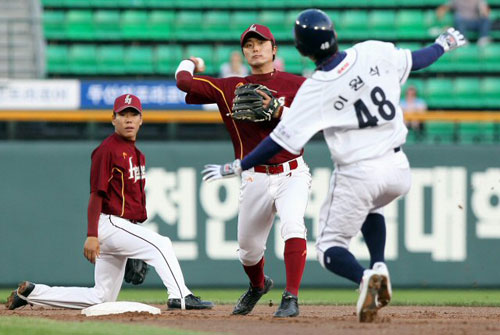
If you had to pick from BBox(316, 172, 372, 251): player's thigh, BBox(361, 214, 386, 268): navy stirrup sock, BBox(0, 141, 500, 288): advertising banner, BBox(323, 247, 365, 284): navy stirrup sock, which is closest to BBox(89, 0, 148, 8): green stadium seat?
BBox(0, 141, 500, 288): advertising banner

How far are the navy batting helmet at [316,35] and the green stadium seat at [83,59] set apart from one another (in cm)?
813

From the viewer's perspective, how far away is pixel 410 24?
13906 mm

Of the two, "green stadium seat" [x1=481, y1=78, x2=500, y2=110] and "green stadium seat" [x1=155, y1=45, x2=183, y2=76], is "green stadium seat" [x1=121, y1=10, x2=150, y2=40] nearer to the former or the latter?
"green stadium seat" [x1=155, y1=45, x2=183, y2=76]

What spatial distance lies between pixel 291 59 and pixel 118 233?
294 inches

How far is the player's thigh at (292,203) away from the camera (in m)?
6.12

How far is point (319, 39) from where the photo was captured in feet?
17.7

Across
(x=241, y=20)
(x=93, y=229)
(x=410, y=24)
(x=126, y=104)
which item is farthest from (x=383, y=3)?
(x=93, y=229)

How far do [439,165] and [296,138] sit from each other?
562 cm

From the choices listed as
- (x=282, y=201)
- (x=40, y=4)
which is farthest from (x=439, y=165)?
(x=40, y=4)

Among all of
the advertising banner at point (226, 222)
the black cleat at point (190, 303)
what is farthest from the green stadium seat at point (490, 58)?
the black cleat at point (190, 303)

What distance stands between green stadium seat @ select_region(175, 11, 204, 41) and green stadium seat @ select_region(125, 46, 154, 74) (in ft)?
1.87

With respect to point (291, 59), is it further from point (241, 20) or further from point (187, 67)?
point (187, 67)

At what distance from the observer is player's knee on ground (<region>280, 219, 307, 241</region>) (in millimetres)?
6113

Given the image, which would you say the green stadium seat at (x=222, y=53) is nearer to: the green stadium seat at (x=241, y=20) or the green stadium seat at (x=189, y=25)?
the green stadium seat at (x=241, y=20)
